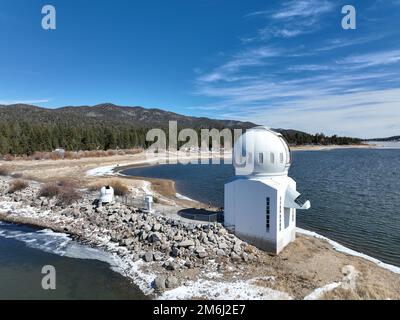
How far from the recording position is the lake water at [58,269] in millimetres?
13086

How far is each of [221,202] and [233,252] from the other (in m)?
14.7

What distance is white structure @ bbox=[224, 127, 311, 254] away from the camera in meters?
16.1

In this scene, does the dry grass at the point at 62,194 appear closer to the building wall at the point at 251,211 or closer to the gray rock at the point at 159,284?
the building wall at the point at 251,211

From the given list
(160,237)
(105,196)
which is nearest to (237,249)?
(160,237)

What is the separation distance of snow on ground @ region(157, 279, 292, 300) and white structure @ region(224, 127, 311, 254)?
3817 millimetres

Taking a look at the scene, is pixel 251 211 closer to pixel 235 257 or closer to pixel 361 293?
pixel 235 257

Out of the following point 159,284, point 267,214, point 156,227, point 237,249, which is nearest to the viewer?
point 159,284

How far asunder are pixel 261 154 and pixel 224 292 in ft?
24.3

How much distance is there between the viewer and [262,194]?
53.2 feet

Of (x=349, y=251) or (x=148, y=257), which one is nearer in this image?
(x=148, y=257)

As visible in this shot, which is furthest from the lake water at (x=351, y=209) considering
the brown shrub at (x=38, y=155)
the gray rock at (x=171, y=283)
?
the brown shrub at (x=38, y=155)

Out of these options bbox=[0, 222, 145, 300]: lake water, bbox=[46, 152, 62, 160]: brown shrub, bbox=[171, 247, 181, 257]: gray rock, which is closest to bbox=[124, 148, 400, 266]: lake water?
bbox=[171, 247, 181, 257]: gray rock

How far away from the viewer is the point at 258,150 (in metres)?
17.1

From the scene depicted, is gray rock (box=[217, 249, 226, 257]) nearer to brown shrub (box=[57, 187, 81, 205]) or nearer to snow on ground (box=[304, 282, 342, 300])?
snow on ground (box=[304, 282, 342, 300])
